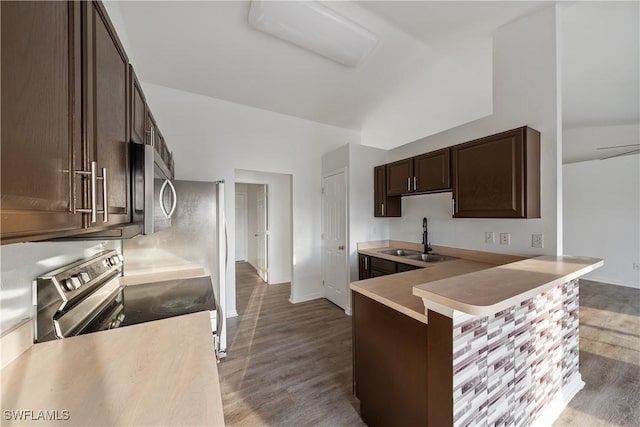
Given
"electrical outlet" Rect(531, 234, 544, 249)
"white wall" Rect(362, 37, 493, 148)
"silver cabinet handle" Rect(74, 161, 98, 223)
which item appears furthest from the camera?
"white wall" Rect(362, 37, 493, 148)

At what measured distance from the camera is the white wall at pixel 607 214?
4109 mm

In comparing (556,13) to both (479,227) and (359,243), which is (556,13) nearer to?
(479,227)

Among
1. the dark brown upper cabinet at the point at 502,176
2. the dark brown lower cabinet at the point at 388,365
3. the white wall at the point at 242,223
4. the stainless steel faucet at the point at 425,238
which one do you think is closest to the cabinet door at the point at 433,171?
the dark brown upper cabinet at the point at 502,176

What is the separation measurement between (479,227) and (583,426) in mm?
1585

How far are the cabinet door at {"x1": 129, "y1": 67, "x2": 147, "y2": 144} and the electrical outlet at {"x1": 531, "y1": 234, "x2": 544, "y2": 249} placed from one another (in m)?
2.91

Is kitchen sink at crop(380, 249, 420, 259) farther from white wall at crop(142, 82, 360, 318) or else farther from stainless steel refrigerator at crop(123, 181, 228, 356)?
stainless steel refrigerator at crop(123, 181, 228, 356)

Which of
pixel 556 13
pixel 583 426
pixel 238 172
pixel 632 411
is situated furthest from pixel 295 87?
pixel 632 411

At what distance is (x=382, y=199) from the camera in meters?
3.38

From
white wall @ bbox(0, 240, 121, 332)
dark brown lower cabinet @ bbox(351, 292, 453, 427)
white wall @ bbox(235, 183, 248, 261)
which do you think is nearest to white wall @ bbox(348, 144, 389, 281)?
dark brown lower cabinet @ bbox(351, 292, 453, 427)

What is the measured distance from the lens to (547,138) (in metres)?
1.92

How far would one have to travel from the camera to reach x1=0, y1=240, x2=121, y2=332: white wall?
808 millimetres

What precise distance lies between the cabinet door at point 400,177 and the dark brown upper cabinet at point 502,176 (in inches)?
25.9

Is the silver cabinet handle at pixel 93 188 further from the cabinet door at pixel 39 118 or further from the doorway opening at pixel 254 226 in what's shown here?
the doorway opening at pixel 254 226

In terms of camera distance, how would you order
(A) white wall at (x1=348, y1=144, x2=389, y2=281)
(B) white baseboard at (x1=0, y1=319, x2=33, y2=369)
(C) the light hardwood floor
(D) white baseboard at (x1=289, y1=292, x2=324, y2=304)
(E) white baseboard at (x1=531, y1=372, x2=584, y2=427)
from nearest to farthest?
(B) white baseboard at (x1=0, y1=319, x2=33, y2=369) → (E) white baseboard at (x1=531, y1=372, x2=584, y2=427) → (C) the light hardwood floor → (A) white wall at (x1=348, y1=144, x2=389, y2=281) → (D) white baseboard at (x1=289, y1=292, x2=324, y2=304)
